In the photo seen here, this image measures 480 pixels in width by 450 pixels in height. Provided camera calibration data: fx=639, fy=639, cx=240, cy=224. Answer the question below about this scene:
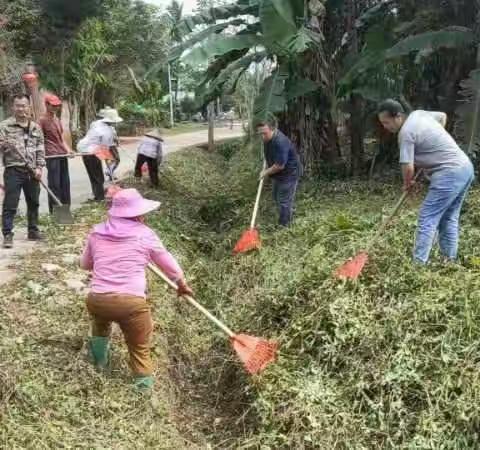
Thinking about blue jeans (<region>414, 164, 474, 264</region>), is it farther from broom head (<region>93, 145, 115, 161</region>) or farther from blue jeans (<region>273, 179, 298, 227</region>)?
broom head (<region>93, 145, 115, 161</region>)

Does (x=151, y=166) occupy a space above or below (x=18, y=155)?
below

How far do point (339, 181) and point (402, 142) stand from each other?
18.4ft

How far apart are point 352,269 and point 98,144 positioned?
544 cm

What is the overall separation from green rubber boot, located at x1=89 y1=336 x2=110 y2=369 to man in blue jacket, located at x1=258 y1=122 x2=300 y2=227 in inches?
141

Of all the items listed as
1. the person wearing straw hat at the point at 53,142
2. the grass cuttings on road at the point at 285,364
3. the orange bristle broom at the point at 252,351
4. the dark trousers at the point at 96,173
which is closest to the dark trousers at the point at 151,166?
the dark trousers at the point at 96,173

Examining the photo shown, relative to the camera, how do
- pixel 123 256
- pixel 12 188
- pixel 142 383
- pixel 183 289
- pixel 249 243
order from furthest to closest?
1. pixel 249 243
2. pixel 12 188
3. pixel 183 289
4. pixel 142 383
5. pixel 123 256

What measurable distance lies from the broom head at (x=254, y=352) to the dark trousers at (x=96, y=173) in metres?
5.37

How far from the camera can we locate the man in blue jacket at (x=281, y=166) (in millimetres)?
7117

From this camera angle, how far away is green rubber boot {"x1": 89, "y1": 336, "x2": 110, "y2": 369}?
395cm

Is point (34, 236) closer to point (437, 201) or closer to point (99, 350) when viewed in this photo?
point (99, 350)

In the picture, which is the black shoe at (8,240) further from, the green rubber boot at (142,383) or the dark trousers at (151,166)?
the dark trousers at (151,166)

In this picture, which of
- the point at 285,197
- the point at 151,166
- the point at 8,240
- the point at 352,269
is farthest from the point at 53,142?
the point at 352,269

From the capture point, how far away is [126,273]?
374cm

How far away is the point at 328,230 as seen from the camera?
6.41 m
